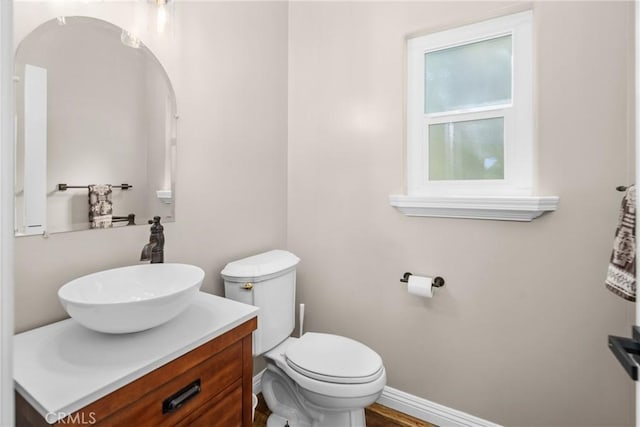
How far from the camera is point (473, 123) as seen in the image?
160 cm

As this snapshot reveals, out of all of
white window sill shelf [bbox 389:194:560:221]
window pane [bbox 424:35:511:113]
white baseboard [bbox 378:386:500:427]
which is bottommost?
white baseboard [bbox 378:386:500:427]

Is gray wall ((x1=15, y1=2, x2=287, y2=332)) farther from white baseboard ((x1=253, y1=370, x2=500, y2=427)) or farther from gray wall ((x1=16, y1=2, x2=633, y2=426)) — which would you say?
white baseboard ((x1=253, y1=370, x2=500, y2=427))

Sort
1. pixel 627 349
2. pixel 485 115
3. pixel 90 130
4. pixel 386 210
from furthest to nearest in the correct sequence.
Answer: pixel 386 210
pixel 485 115
pixel 90 130
pixel 627 349

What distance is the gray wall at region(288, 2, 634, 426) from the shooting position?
50.4 inches

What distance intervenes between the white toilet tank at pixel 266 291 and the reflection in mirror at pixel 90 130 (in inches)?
16.9

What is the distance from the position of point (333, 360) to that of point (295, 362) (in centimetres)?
17

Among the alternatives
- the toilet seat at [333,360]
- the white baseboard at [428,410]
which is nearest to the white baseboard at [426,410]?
the white baseboard at [428,410]

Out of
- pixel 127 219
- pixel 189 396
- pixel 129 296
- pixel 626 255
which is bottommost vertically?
pixel 189 396

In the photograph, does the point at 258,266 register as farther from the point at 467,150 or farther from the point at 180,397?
the point at 467,150

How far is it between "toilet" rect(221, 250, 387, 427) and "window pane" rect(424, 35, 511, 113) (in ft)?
3.89

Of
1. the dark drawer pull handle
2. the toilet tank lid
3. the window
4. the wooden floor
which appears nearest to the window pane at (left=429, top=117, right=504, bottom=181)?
the window

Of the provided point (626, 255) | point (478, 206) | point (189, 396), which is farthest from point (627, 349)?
point (189, 396)

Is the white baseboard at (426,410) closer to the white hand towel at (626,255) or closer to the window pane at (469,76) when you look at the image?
the white hand towel at (626,255)

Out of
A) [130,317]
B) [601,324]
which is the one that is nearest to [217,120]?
[130,317]
